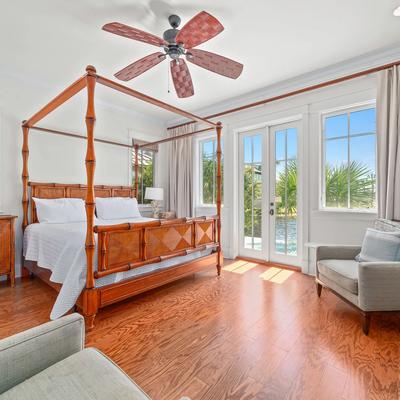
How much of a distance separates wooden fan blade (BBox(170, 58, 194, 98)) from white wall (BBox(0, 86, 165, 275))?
2095 millimetres

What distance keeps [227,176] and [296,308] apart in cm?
255

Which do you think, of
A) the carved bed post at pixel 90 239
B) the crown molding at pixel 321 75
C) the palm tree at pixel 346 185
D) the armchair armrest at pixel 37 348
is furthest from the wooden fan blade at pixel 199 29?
the palm tree at pixel 346 185

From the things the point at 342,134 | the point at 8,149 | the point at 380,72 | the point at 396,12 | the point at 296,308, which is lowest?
the point at 296,308

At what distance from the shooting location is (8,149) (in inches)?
129

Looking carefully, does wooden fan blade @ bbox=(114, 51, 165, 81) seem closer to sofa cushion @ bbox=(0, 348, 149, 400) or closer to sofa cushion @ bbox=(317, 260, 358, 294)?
sofa cushion @ bbox=(0, 348, 149, 400)

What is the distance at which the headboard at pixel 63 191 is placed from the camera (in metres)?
3.43

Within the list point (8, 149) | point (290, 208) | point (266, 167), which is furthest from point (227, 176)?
point (8, 149)

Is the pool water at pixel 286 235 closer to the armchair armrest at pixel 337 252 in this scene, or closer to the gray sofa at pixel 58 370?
the armchair armrest at pixel 337 252

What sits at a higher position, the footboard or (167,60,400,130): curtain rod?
(167,60,400,130): curtain rod

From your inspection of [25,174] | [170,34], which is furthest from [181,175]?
A: [170,34]

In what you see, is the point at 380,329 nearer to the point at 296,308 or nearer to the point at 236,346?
the point at 296,308

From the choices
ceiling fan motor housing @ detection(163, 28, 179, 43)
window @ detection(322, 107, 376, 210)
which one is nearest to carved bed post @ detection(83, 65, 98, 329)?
ceiling fan motor housing @ detection(163, 28, 179, 43)

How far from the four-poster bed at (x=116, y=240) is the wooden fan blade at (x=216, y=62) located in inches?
21.0

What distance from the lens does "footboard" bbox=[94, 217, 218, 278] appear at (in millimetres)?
2150
